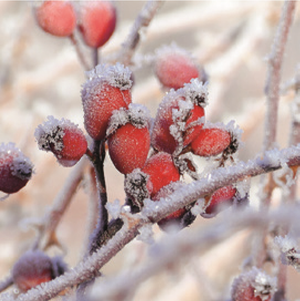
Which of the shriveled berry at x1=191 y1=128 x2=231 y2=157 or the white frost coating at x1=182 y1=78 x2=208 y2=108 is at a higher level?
the white frost coating at x1=182 y1=78 x2=208 y2=108

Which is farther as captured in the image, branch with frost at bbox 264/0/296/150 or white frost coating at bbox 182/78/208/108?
branch with frost at bbox 264/0/296/150

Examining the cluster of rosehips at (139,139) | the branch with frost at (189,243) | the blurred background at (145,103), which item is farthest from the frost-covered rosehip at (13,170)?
the blurred background at (145,103)

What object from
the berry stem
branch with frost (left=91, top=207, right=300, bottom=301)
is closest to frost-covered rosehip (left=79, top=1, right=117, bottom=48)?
the berry stem

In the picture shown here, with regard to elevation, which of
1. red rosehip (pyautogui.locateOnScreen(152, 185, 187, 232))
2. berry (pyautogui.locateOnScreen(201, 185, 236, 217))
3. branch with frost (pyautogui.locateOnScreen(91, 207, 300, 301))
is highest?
berry (pyautogui.locateOnScreen(201, 185, 236, 217))

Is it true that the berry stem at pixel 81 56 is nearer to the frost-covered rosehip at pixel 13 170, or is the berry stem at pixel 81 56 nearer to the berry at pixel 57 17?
the berry at pixel 57 17

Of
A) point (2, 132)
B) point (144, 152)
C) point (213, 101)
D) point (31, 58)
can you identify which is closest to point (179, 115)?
point (144, 152)

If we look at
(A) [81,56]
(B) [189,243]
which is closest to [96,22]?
(A) [81,56]

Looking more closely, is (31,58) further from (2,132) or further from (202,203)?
(202,203)

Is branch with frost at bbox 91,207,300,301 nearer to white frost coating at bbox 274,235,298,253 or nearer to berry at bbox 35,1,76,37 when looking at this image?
white frost coating at bbox 274,235,298,253

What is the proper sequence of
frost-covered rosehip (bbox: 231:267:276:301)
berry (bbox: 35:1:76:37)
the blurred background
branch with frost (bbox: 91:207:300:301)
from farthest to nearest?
1. the blurred background
2. berry (bbox: 35:1:76:37)
3. frost-covered rosehip (bbox: 231:267:276:301)
4. branch with frost (bbox: 91:207:300:301)
